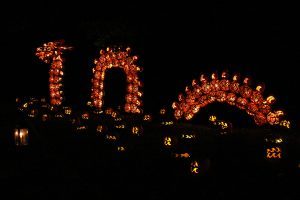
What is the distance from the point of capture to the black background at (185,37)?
9.18m

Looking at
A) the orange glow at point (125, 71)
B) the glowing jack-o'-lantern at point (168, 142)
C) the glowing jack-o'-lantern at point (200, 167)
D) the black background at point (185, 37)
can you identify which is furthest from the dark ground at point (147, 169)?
the orange glow at point (125, 71)

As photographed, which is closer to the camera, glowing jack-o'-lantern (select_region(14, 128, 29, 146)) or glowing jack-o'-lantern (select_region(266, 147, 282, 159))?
glowing jack-o'-lantern (select_region(266, 147, 282, 159))

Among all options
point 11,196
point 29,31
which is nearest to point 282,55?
point 11,196

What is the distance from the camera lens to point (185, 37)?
37.3 feet

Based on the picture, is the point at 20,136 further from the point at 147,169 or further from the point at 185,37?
the point at 185,37

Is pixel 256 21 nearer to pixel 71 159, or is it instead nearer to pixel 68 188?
pixel 71 159

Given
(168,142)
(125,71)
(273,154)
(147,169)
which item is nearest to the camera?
(147,169)

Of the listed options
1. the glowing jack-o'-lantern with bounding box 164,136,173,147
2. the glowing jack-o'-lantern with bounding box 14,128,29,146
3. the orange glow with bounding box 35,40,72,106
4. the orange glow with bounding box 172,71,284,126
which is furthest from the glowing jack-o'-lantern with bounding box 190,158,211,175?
the orange glow with bounding box 35,40,72,106

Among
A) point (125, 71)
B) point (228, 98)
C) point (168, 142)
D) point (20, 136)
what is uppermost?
point (125, 71)

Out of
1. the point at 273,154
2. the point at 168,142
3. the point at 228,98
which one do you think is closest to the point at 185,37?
the point at 228,98

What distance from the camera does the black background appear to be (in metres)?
9.18

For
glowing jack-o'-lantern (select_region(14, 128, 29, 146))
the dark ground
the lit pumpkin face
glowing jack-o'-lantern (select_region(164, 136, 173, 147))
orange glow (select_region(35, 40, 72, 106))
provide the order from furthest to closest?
orange glow (select_region(35, 40, 72, 106))
glowing jack-o'-lantern (select_region(164, 136, 173, 147))
glowing jack-o'-lantern (select_region(14, 128, 29, 146))
the lit pumpkin face
the dark ground

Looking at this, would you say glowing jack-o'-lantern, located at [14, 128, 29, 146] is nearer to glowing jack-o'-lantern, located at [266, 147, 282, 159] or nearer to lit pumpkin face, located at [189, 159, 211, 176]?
lit pumpkin face, located at [189, 159, 211, 176]

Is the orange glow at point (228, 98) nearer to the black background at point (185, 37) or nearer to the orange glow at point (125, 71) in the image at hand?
the black background at point (185, 37)
